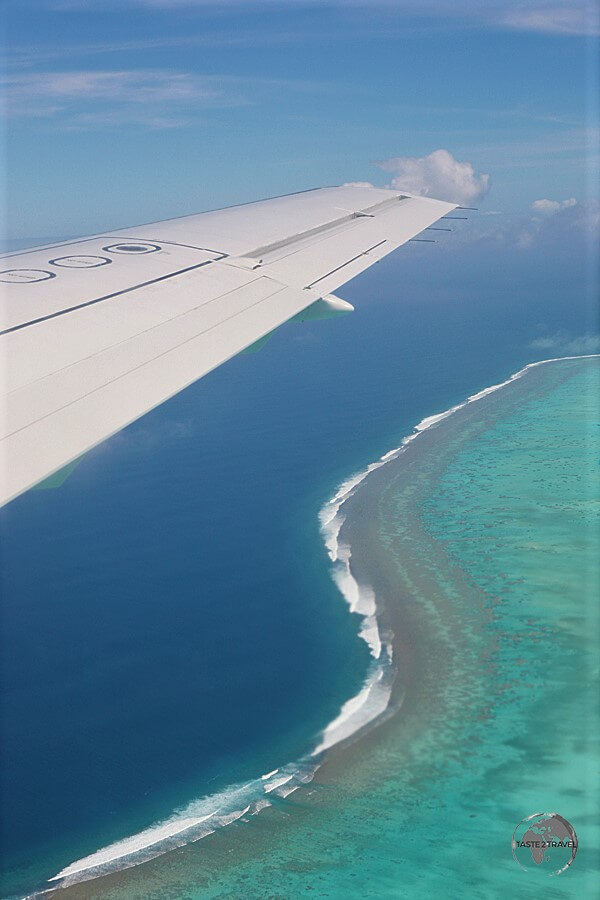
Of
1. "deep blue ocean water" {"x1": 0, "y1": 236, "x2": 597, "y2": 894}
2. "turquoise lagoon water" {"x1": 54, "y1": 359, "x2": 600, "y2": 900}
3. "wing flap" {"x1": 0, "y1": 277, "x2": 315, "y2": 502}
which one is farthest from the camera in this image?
"deep blue ocean water" {"x1": 0, "y1": 236, "x2": 597, "y2": 894}

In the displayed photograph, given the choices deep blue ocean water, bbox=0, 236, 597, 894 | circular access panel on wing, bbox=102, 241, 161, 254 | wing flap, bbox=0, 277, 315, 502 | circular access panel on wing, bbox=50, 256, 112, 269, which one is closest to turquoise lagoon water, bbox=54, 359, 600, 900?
deep blue ocean water, bbox=0, 236, 597, 894

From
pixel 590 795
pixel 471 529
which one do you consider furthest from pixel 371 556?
pixel 590 795

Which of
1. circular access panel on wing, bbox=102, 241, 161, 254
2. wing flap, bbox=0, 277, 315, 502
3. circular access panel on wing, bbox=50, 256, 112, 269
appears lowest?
wing flap, bbox=0, 277, 315, 502

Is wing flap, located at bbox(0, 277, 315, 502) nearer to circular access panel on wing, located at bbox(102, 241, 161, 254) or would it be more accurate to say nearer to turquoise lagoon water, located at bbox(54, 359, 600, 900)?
circular access panel on wing, located at bbox(102, 241, 161, 254)

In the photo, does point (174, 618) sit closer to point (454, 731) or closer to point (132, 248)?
point (454, 731)

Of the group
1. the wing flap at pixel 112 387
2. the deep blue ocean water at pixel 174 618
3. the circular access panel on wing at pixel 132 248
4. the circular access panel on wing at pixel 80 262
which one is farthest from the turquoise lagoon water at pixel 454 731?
the circular access panel on wing at pixel 132 248

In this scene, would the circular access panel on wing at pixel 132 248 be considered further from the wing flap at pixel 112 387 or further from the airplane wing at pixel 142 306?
the wing flap at pixel 112 387
